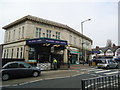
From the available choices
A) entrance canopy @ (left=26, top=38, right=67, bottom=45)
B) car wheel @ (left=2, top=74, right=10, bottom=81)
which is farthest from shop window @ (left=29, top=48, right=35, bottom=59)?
car wheel @ (left=2, top=74, right=10, bottom=81)

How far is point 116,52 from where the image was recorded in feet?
170

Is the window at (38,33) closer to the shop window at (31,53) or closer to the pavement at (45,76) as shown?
the shop window at (31,53)

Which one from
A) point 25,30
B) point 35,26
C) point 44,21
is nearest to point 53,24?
point 44,21

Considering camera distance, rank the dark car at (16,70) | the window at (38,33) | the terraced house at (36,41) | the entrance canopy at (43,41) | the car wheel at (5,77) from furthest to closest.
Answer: the window at (38,33), the terraced house at (36,41), the entrance canopy at (43,41), the dark car at (16,70), the car wheel at (5,77)

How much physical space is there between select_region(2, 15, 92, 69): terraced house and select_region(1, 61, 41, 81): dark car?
6.11 metres

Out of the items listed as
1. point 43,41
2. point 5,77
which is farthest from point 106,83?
point 43,41

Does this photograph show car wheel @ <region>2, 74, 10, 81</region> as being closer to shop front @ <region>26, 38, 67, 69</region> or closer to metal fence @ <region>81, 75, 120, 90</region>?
shop front @ <region>26, 38, 67, 69</region>

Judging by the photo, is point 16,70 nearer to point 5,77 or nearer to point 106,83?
point 5,77

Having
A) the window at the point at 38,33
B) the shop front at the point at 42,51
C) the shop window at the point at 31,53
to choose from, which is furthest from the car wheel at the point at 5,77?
the window at the point at 38,33

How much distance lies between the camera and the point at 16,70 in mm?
10469

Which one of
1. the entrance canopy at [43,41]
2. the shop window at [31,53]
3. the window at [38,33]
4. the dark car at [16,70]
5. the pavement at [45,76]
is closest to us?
the pavement at [45,76]

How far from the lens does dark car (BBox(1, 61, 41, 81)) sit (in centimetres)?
Answer: 1002

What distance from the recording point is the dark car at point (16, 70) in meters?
10.0

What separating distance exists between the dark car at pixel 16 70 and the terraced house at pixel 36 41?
6.11 m
